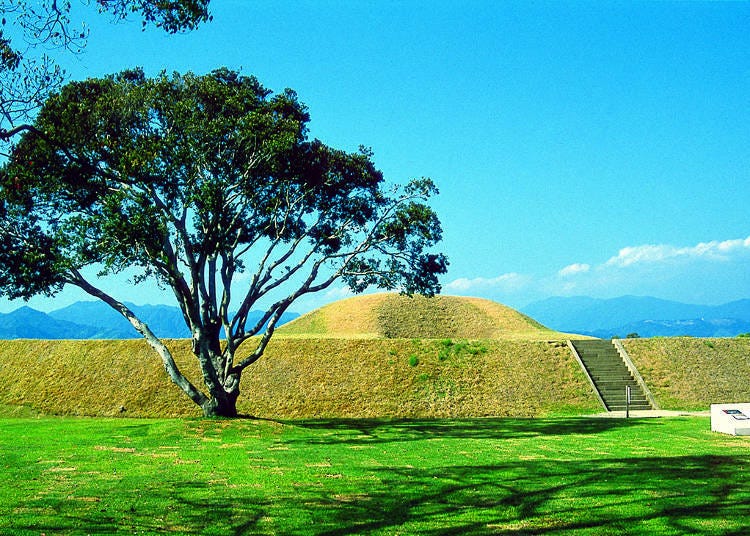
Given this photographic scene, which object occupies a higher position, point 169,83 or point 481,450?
point 169,83

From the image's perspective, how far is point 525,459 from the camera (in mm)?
17969

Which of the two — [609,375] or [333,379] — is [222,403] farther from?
[609,375]

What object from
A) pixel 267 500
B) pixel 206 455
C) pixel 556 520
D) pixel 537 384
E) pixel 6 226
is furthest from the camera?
pixel 537 384

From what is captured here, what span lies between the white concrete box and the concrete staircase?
12.4 meters

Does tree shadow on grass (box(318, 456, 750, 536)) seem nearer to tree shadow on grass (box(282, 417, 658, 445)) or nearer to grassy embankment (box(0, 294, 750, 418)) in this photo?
tree shadow on grass (box(282, 417, 658, 445))

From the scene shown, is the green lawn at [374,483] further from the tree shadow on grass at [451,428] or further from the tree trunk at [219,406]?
the tree trunk at [219,406]

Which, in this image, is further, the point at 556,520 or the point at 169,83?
the point at 169,83

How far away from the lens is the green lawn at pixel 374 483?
35.6ft

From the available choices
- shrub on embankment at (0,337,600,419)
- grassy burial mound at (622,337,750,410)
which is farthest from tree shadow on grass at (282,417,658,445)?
grassy burial mound at (622,337,750,410)

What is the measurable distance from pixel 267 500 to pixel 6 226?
20.0 metres

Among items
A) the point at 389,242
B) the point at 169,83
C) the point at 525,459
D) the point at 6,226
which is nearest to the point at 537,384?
the point at 389,242

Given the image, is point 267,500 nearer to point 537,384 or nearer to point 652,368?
point 537,384

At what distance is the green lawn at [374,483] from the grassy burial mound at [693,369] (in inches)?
617

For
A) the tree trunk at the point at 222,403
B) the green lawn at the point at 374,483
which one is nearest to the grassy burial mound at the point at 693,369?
the green lawn at the point at 374,483
